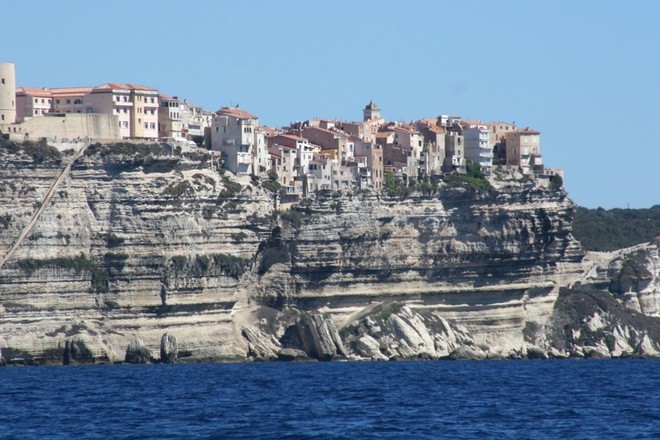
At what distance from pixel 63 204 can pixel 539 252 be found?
27.3 metres

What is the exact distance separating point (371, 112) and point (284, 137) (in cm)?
1597

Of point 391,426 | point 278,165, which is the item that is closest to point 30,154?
point 278,165

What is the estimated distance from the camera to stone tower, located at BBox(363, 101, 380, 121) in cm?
11188

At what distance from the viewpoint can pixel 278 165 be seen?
93.3 metres

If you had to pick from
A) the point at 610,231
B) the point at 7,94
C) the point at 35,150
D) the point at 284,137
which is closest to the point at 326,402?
the point at 35,150

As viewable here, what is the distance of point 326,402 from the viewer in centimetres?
6050

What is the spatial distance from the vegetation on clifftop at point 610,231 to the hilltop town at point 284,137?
49.9ft

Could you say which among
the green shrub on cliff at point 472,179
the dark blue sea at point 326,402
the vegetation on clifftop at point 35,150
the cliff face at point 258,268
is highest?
the vegetation on clifftop at point 35,150

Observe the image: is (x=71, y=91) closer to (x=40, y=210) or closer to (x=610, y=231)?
(x=40, y=210)

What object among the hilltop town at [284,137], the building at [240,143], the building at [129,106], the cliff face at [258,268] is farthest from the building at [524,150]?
the building at [129,106]

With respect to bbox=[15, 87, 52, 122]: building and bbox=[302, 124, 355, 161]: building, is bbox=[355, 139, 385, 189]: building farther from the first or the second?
bbox=[15, 87, 52, 122]: building

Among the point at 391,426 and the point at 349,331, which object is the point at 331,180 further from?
the point at 391,426

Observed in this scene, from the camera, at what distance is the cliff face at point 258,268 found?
79.6 meters

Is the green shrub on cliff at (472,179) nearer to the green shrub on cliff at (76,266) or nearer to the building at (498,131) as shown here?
the building at (498,131)
